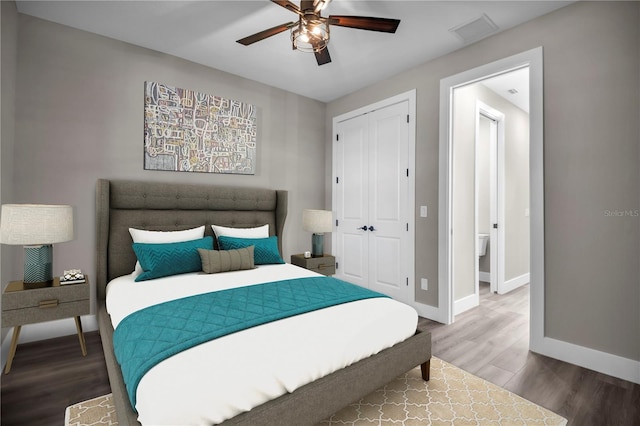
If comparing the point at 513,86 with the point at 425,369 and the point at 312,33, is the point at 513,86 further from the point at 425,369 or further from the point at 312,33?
the point at 425,369

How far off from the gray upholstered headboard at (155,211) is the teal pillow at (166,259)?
395 mm

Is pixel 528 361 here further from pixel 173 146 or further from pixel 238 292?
pixel 173 146

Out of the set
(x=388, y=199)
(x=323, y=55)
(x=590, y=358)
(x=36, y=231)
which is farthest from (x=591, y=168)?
(x=36, y=231)

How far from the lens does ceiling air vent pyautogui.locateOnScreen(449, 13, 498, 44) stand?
2607 mm

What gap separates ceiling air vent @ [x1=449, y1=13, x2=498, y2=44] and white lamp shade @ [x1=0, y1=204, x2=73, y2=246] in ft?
11.6

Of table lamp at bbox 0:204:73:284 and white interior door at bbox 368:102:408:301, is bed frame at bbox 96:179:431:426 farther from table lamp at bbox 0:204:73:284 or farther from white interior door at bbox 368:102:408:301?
white interior door at bbox 368:102:408:301

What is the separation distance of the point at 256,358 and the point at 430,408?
118cm

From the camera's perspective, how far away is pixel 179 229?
10.4 feet

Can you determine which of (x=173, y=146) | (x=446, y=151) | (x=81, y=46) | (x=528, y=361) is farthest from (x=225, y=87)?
(x=528, y=361)

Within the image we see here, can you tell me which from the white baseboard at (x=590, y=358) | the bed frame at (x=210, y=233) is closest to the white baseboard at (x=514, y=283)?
the white baseboard at (x=590, y=358)

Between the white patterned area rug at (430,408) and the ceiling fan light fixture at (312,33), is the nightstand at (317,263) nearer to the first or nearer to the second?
the white patterned area rug at (430,408)

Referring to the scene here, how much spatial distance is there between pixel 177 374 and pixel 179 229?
2.23 m

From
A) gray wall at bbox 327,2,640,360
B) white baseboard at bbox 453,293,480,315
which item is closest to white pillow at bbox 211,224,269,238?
white baseboard at bbox 453,293,480,315

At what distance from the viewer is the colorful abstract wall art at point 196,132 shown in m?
3.16
